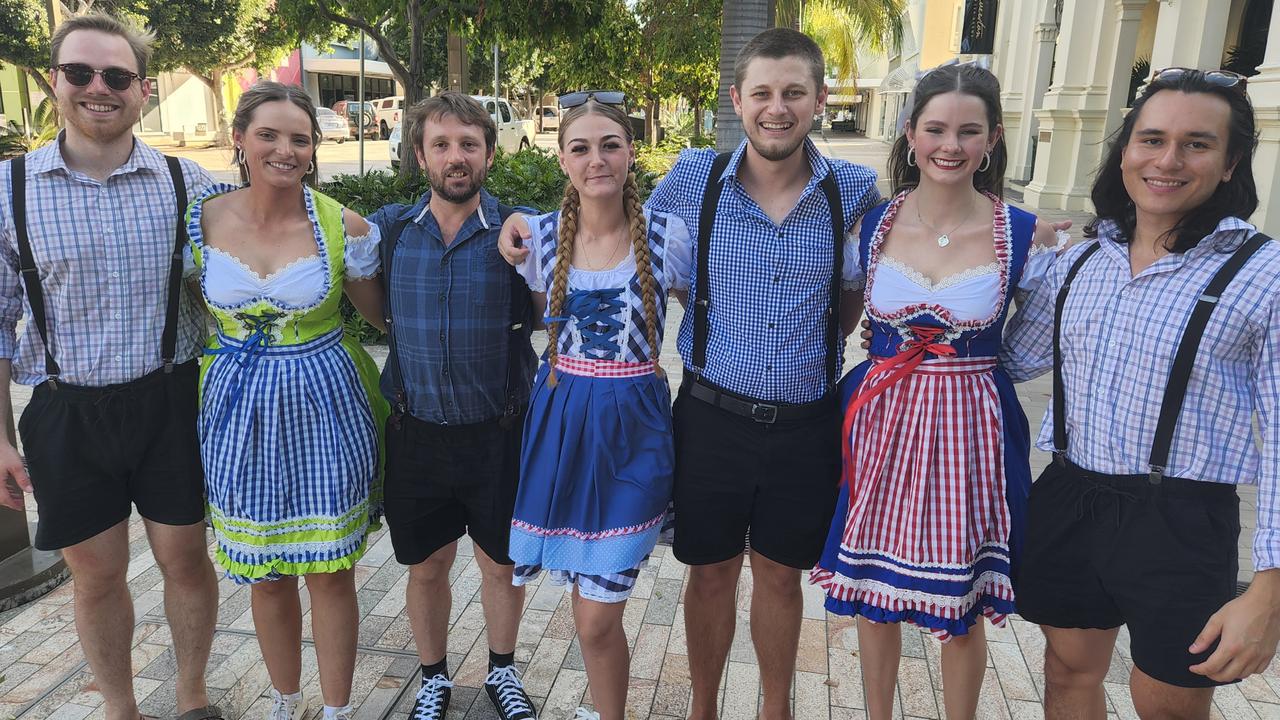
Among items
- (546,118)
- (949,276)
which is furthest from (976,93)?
(546,118)

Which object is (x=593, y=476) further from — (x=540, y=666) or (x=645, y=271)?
(x=540, y=666)

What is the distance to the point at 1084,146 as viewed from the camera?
49.6 ft

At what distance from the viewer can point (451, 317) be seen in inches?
104

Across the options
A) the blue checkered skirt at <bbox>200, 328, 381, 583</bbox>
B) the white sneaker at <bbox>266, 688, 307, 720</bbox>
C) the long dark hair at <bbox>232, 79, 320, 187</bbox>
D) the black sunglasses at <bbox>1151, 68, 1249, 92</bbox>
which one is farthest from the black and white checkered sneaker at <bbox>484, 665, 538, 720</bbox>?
the black sunglasses at <bbox>1151, 68, 1249, 92</bbox>

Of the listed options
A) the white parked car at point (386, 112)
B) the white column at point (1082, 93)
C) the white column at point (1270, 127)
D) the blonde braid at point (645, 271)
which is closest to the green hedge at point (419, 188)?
the blonde braid at point (645, 271)

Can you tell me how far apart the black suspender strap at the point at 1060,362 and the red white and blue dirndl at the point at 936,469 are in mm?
154

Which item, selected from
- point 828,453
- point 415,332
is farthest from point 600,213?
point 828,453

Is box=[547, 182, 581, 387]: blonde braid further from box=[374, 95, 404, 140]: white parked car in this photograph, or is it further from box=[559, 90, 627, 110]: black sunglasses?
box=[374, 95, 404, 140]: white parked car

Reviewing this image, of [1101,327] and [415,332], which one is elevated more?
[1101,327]

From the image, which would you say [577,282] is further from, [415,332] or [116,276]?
[116,276]

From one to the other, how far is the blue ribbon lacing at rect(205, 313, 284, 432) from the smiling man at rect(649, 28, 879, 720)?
123 cm

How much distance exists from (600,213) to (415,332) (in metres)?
0.66

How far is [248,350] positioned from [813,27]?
23162 millimetres

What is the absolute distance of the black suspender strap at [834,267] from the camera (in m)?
2.57
